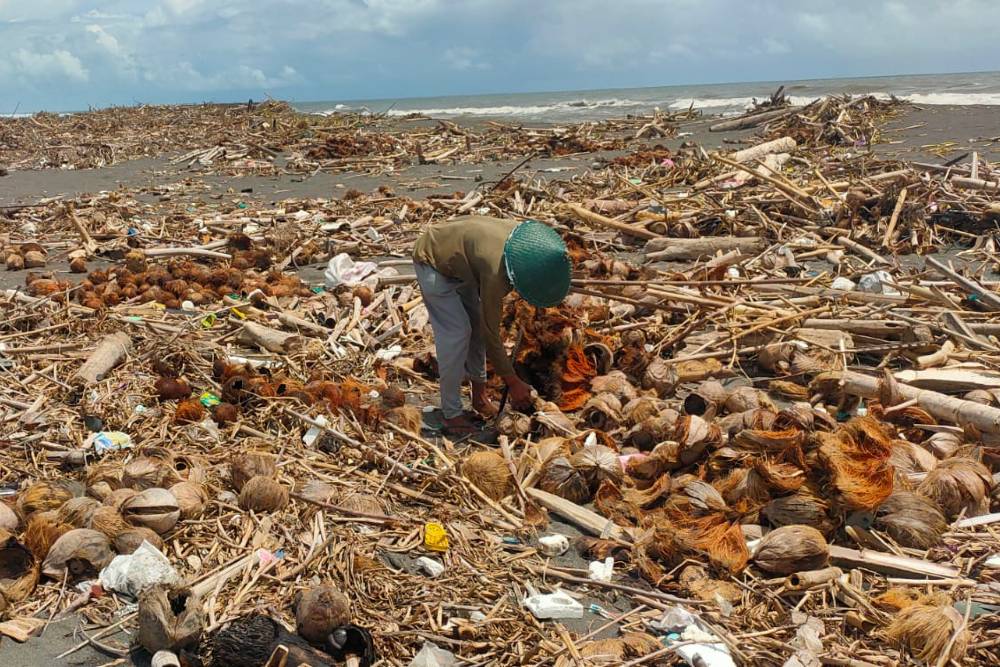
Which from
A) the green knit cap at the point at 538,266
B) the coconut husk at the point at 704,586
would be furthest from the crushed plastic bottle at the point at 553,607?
the green knit cap at the point at 538,266

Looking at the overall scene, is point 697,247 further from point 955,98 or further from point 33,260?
point 955,98

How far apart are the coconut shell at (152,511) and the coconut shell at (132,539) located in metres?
0.08

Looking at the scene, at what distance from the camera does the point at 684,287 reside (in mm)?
7211

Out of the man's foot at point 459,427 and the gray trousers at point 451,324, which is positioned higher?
the gray trousers at point 451,324

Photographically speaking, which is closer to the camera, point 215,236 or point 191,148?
point 215,236

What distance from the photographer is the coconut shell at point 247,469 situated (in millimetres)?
4480

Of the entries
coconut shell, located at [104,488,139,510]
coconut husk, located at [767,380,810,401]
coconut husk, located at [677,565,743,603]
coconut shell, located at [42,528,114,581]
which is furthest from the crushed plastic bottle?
coconut husk, located at [767,380,810,401]

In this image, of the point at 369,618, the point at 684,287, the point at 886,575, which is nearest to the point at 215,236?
the point at 684,287

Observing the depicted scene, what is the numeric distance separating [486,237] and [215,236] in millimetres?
7701

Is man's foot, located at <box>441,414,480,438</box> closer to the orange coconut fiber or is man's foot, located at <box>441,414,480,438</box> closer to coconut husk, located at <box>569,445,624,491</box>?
coconut husk, located at <box>569,445,624,491</box>

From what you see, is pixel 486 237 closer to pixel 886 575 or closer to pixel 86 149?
pixel 886 575

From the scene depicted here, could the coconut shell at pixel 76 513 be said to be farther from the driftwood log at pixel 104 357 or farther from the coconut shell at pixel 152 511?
the driftwood log at pixel 104 357

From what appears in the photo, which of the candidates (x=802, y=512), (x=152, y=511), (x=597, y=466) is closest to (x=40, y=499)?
(x=152, y=511)

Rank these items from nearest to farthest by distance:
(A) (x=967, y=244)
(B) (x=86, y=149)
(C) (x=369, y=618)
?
(C) (x=369, y=618) < (A) (x=967, y=244) < (B) (x=86, y=149)
